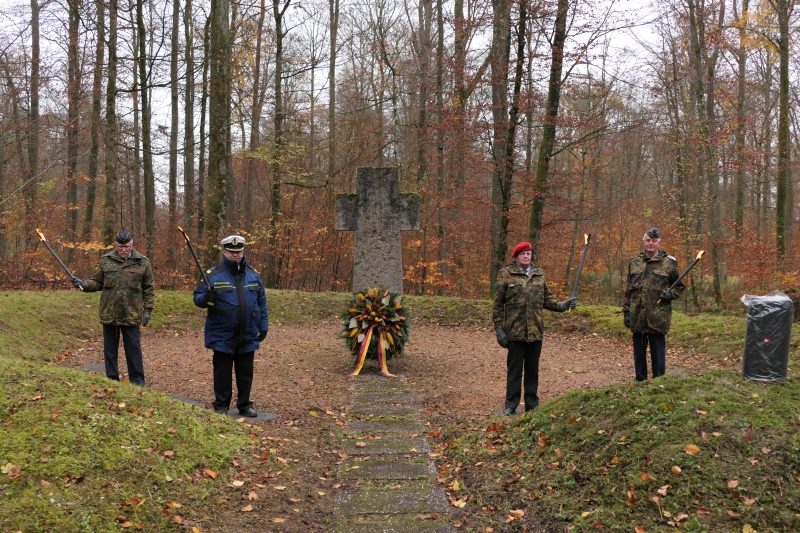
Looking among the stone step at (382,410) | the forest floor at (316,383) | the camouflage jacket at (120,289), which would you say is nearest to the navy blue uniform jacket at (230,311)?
the forest floor at (316,383)

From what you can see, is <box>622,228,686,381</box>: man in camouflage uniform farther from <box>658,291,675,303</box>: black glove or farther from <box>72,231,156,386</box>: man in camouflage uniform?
<box>72,231,156,386</box>: man in camouflage uniform

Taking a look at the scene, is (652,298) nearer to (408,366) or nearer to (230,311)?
(408,366)

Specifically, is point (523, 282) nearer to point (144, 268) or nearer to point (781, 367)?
point (781, 367)

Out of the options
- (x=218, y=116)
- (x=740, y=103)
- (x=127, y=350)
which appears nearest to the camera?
(x=127, y=350)

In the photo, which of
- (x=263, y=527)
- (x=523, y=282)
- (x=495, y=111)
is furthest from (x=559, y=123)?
(x=263, y=527)

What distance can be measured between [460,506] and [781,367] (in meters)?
2.47

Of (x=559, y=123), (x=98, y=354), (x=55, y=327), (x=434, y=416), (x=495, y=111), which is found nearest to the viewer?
(x=434, y=416)

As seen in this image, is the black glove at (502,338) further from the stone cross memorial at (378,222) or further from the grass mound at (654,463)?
the stone cross memorial at (378,222)

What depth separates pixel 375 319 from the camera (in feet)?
28.6

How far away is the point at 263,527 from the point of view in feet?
12.6

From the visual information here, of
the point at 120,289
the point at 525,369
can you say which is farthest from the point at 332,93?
the point at 525,369

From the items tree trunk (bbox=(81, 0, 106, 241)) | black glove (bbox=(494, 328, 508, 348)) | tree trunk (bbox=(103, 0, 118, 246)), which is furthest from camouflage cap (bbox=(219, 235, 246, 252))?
tree trunk (bbox=(81, 0, 106, 241))

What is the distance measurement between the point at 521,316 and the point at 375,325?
10.2 feet

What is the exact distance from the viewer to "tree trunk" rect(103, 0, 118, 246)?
51.9 ft
